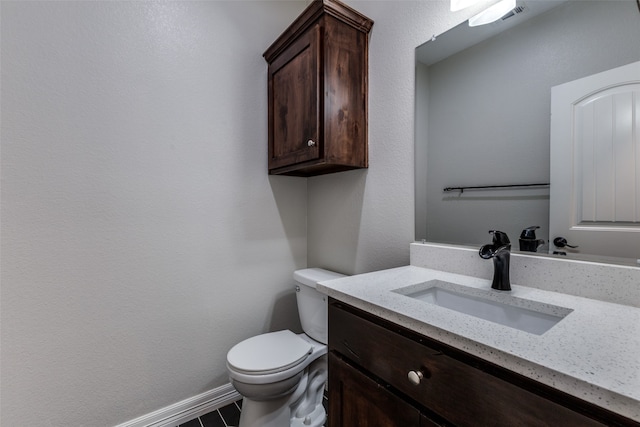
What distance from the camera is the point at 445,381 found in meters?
0.61

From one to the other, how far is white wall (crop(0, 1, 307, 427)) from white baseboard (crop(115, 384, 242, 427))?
0.04 meters

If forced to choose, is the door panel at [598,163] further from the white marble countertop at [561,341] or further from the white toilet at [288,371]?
the white toilet at [288,371]

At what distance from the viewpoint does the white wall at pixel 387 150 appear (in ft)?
4.28

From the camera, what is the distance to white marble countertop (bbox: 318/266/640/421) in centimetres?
43

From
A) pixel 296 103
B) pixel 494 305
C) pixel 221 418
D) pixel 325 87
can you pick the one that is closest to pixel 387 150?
pixel 325 87

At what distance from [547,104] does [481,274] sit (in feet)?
2.06

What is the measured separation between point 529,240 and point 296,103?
47.8 inches

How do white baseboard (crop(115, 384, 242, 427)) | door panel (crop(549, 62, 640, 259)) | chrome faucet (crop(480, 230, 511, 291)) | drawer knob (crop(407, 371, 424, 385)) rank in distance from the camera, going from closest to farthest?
drawer knob (crop(407, 371, 424, 385)) → door panel (crop(549, 62, 640, 259)) → chrome faucet (crop(480, 230, 511, 291)) → white baseboard (crop(115, 384, 242, 427))

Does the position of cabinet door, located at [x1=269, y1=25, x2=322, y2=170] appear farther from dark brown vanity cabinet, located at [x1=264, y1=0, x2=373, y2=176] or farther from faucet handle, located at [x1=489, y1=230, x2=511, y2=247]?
faucet handle, located at [x1=489, y1=230, x2=511, y2=247]

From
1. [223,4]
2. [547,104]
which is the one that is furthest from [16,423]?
[547,104]

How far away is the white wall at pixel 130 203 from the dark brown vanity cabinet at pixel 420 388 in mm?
975

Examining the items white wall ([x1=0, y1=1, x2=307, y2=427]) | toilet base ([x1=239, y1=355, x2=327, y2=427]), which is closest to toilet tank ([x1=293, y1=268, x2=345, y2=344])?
toilet base ([x1=239, y1=355, x2=327, y2=427])

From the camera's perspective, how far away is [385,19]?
4.65 ft

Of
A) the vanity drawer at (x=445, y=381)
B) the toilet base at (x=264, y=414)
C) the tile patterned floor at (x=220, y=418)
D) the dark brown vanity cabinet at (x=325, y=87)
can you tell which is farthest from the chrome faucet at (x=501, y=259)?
the tile patterned floor at (x=220, y=418)
